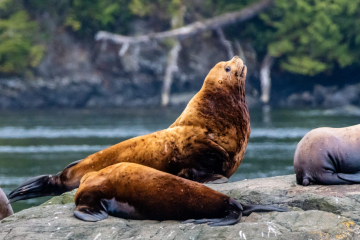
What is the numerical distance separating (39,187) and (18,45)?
2728 centimetres

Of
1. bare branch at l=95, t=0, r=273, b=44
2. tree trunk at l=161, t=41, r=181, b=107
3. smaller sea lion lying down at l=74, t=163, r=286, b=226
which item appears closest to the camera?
smaller sea lion lying down at l=74, t=163, r=286, b=226

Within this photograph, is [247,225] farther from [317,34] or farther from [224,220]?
[317,34]

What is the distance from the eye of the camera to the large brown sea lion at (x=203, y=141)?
4.78 meters

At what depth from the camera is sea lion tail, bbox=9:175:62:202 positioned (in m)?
5.29

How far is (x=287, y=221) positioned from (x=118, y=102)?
28.6 metres

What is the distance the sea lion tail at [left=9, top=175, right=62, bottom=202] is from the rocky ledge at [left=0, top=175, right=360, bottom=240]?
3.16ft

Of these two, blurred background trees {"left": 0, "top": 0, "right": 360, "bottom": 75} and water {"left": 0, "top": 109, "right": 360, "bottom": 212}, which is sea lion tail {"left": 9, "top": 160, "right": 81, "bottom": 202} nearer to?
water {"left": 0, "top": 109, "right": 360, "bottom": 212}

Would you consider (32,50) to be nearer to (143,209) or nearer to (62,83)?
(62,83)

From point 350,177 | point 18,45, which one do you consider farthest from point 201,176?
point 18,45

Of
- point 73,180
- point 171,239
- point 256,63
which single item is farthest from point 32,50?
point 171,239

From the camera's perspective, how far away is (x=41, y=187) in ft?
17.5

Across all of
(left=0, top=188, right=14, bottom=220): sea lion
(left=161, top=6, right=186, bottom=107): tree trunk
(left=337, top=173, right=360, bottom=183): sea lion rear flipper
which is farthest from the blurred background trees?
(left=0, top=188, right=14, bottom=220): sea lion

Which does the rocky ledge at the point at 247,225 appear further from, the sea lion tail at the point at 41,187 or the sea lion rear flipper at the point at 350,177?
the sea lion tail at the point at 41,187

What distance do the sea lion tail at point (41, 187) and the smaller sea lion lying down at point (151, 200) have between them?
4.36 ft
